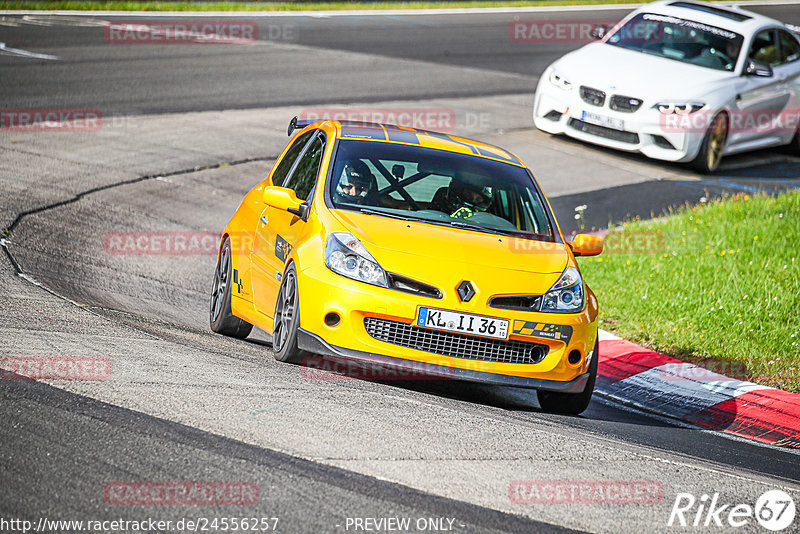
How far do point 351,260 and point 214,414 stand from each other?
1.54 m

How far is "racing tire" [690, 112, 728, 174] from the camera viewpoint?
600 inches

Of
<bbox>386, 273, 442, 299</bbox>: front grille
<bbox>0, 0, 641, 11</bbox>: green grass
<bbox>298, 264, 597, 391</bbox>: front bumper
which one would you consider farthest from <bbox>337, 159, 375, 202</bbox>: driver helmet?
<bbox>0, 0, 641, 11</bbox>: green grass

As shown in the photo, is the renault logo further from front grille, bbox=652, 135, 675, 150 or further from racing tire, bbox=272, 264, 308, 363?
front grille, bbox=652, 135, 675, 150

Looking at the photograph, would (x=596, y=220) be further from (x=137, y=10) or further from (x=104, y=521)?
(x=137, y=10)

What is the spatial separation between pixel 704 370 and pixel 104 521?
561 centimetres

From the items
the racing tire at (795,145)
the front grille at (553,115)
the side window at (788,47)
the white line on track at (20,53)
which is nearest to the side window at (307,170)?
the front grille at (553,115)

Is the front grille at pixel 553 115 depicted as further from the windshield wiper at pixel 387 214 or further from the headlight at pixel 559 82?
the windshield wiper at pixel 387 214

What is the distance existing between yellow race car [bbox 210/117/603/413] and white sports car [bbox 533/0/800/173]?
7618 mm

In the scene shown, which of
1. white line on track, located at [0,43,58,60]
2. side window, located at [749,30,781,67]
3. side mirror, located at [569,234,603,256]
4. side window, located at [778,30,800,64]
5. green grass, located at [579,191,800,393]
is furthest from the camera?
white line on track, located at [0,43,58,60]

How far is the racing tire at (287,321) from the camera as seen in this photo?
659cm

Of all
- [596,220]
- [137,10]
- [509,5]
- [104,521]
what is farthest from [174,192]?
[509,5]

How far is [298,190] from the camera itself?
770cm

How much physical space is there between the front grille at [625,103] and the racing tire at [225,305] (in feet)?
27.5

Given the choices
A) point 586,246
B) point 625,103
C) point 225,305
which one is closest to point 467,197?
point 586,246
